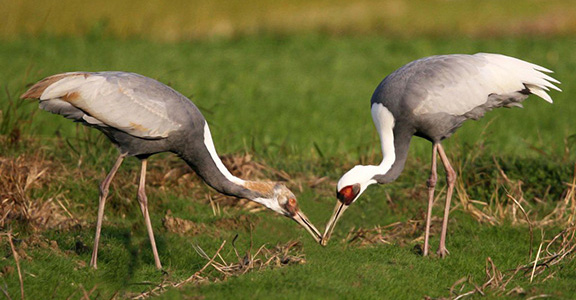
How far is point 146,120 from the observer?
671 centimetres

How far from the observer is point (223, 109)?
13195mm

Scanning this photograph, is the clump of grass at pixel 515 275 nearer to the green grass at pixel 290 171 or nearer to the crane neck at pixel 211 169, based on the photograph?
the green grass at pixel 290 171

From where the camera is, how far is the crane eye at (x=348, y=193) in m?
6.84

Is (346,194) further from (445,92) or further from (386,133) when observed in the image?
(445,92)

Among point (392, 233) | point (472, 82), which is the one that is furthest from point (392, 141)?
point (392, 233)

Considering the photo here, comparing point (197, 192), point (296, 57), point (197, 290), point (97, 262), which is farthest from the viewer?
point (296, 57)

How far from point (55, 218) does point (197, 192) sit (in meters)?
1.59

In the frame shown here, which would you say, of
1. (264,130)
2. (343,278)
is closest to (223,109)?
(264,130)

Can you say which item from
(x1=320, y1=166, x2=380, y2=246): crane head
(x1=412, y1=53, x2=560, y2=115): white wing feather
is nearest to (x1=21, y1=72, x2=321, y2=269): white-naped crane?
(x1=320, y1=166, x2=380, y2=246): crane head

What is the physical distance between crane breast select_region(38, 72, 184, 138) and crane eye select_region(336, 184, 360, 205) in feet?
4.62

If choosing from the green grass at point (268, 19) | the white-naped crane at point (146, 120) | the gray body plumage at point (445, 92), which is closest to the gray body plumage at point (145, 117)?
the white-naped crane at point (146, 120)

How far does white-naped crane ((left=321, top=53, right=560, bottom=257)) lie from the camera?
279 inches

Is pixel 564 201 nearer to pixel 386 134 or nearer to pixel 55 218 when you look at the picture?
pixel 386 134

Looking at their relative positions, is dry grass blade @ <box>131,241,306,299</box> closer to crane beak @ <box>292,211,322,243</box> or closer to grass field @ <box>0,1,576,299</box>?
grass field @ <box>0,1,576,299</box>
